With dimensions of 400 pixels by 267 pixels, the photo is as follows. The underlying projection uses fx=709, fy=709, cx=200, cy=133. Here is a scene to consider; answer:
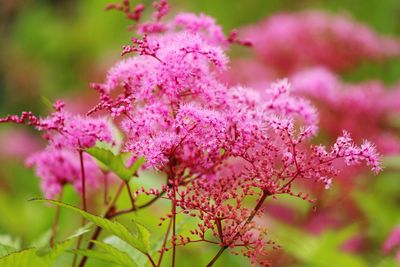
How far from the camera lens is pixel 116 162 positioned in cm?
114

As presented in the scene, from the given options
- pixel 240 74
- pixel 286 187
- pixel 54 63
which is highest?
pixel 54 63

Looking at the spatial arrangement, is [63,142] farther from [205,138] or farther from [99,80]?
[99,80]

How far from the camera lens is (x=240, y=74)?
2.99m

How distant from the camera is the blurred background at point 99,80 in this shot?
6.89 feet

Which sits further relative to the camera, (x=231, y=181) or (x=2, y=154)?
(x=2, y=154)

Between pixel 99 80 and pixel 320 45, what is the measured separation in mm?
1412

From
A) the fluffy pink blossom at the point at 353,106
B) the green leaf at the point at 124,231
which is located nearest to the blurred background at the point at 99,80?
the fluffy pink blossom at the point at 353,106

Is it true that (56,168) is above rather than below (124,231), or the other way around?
above

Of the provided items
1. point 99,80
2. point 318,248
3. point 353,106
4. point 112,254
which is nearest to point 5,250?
point 112,254

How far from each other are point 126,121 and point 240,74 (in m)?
1.95

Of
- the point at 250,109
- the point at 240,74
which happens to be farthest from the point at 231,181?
the point at 240,74

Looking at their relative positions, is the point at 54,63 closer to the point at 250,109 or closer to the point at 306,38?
the point at 306,38

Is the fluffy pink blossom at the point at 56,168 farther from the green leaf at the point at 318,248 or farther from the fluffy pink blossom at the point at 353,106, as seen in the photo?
the fluffy pink blossom at the point at 353,106

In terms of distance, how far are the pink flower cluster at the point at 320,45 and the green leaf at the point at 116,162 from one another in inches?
74.6
